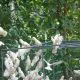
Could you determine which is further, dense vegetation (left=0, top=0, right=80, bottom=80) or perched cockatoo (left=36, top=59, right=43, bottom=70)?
dense vegetation (left=0, top=0, right=80, bottom=80)

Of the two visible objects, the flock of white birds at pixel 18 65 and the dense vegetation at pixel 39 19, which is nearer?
the flock of white birds at pixel 18 65

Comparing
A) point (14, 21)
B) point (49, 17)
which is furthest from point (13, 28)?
point (49, 17)

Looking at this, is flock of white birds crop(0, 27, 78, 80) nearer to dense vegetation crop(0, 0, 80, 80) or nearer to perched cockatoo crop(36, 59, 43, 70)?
perched cockatoo crop(36, 59, 43, 70)

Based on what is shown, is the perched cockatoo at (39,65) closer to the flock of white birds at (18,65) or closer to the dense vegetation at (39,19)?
the flock of white birds at (18,65)

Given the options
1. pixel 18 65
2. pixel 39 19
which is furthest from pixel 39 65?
pixel 39 19

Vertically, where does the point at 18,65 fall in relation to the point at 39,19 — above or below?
below

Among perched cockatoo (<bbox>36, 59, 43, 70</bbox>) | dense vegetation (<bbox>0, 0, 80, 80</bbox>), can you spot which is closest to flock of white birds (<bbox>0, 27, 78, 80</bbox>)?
perched cockatoo (<bbox>36, 59, 43, 70</bbox>)

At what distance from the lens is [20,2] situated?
1631mm

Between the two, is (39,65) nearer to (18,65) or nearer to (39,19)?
(18,65)

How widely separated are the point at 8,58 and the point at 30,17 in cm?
90

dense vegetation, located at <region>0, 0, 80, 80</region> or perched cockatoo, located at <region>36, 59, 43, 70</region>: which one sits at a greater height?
dense vegetation, located at <region>0, 0, 80, 80</region>

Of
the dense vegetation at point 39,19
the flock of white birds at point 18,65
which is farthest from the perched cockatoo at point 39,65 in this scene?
the dense vegetation at point 39,19

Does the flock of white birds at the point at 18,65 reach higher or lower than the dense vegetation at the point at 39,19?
lower

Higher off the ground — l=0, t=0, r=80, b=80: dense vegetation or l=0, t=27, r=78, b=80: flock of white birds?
l=0, t=0, r=80, b=80: dense vegetation
